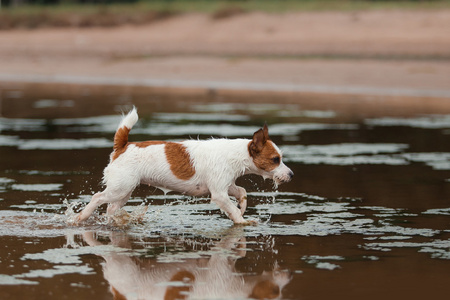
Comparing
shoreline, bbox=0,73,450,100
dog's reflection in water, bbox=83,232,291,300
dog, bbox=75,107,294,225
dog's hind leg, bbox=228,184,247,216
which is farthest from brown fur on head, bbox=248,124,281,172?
shoreline, bbox=0,73,450,100

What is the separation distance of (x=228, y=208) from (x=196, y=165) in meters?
0.52

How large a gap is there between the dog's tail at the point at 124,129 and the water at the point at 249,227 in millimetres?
680

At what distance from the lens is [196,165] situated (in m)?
8.92

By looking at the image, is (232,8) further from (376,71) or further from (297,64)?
(376,71)

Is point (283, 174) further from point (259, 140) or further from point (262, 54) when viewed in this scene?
point (262, 54)

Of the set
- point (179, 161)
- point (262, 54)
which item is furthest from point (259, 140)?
point (262, 54)

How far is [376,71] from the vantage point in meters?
29.8

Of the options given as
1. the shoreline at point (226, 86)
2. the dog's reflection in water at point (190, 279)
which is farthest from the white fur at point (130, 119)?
the shoreline at point (226, 86)

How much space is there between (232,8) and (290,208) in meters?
32.6

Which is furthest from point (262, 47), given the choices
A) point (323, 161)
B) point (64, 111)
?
point (323, 161)

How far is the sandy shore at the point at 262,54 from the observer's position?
29375mm

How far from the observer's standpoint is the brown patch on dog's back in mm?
8883

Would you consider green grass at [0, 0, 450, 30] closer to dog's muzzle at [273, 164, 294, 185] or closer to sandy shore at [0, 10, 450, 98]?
sandy shore at [0, 10, 450, 98]

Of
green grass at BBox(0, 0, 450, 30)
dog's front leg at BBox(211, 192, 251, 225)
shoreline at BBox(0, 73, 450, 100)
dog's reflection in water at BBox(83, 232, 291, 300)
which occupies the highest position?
green grass at BBox(0, 0, 450, 30)
